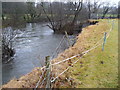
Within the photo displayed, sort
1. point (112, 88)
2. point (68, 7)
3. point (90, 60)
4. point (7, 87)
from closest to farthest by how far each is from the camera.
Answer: point (112, 88) → point (7, 87) → point (90, 60) → point (68, 7)

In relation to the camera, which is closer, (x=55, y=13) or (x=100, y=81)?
(x=100, y=81)

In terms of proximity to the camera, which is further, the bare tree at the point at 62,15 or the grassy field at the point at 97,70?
the bare tree at the point at 62,15

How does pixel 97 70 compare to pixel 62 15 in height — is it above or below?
below

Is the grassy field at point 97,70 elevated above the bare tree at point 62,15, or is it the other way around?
the bare tree at point 62,15

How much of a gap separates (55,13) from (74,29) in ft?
16.9

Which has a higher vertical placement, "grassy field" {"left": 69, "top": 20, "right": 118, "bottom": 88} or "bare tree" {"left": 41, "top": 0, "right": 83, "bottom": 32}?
"bare tree" {"left": 41, "top": 0, "right": 83, "bottom": 32}

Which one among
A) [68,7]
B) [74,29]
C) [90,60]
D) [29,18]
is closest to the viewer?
[90,60]

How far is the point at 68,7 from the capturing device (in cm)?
3148

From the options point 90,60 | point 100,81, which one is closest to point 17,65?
point 90,60

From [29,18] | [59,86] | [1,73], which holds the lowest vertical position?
[1,73]

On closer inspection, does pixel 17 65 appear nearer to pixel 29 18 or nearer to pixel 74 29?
pixel 74 29

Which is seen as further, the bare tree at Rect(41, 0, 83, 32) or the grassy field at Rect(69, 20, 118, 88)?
the bare tree at Rect(41, 0, 83, 32)

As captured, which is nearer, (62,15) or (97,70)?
(97,70)

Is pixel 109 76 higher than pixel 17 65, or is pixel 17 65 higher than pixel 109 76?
pixel 109 76
